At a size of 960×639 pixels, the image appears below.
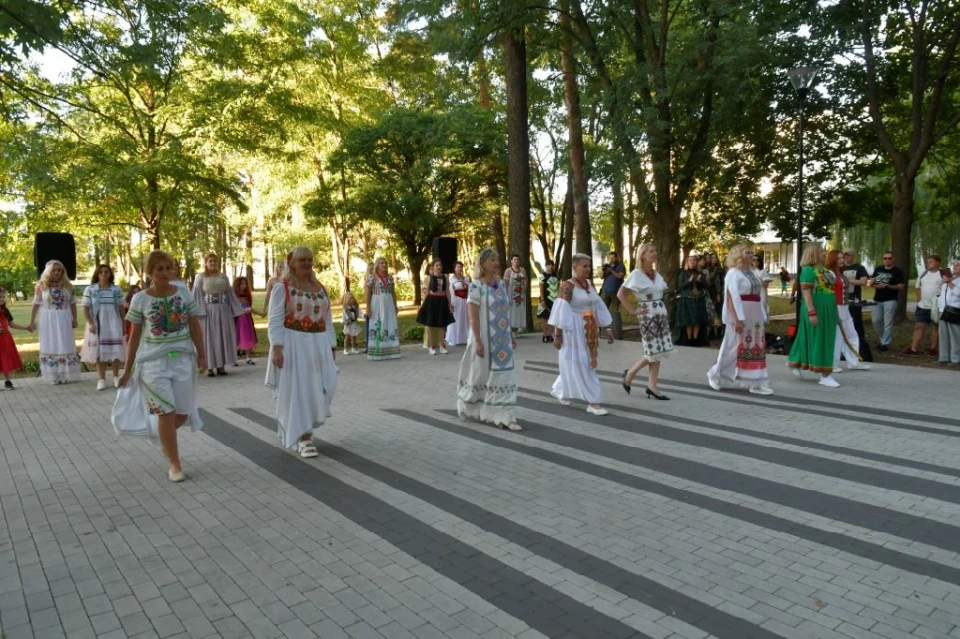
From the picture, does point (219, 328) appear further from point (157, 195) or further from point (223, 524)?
point (223, 524)

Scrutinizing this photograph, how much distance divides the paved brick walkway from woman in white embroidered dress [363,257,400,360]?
578 cm

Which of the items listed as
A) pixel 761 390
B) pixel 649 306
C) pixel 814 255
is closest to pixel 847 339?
pixel 814 255

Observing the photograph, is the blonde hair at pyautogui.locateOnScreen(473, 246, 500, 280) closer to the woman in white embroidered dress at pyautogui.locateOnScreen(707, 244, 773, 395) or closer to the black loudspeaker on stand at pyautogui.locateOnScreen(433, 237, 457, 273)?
the woman in white embroidered dress at pyautogui.locateOnScreen(707, 244, 773, 395)

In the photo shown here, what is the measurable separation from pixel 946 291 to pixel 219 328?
42.6 ft

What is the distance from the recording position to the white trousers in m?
11.2

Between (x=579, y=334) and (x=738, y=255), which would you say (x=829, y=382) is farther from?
(x=579, y=334)

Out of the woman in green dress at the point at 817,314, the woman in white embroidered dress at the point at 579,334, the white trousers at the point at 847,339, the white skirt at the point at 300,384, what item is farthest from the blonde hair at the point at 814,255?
the white skirt at the point at 300,384

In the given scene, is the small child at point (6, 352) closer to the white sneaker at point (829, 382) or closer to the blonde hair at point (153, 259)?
the blonde hair at point (153, 259)

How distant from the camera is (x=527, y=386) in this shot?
35.0 ft

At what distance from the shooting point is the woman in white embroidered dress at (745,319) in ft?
30.7

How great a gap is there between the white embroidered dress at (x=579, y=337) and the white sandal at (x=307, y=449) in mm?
3285

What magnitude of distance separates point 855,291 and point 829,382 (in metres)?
3.59

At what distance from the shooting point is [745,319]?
940 cm

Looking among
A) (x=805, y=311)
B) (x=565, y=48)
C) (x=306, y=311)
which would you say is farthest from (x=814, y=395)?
(x=565, y=48)
